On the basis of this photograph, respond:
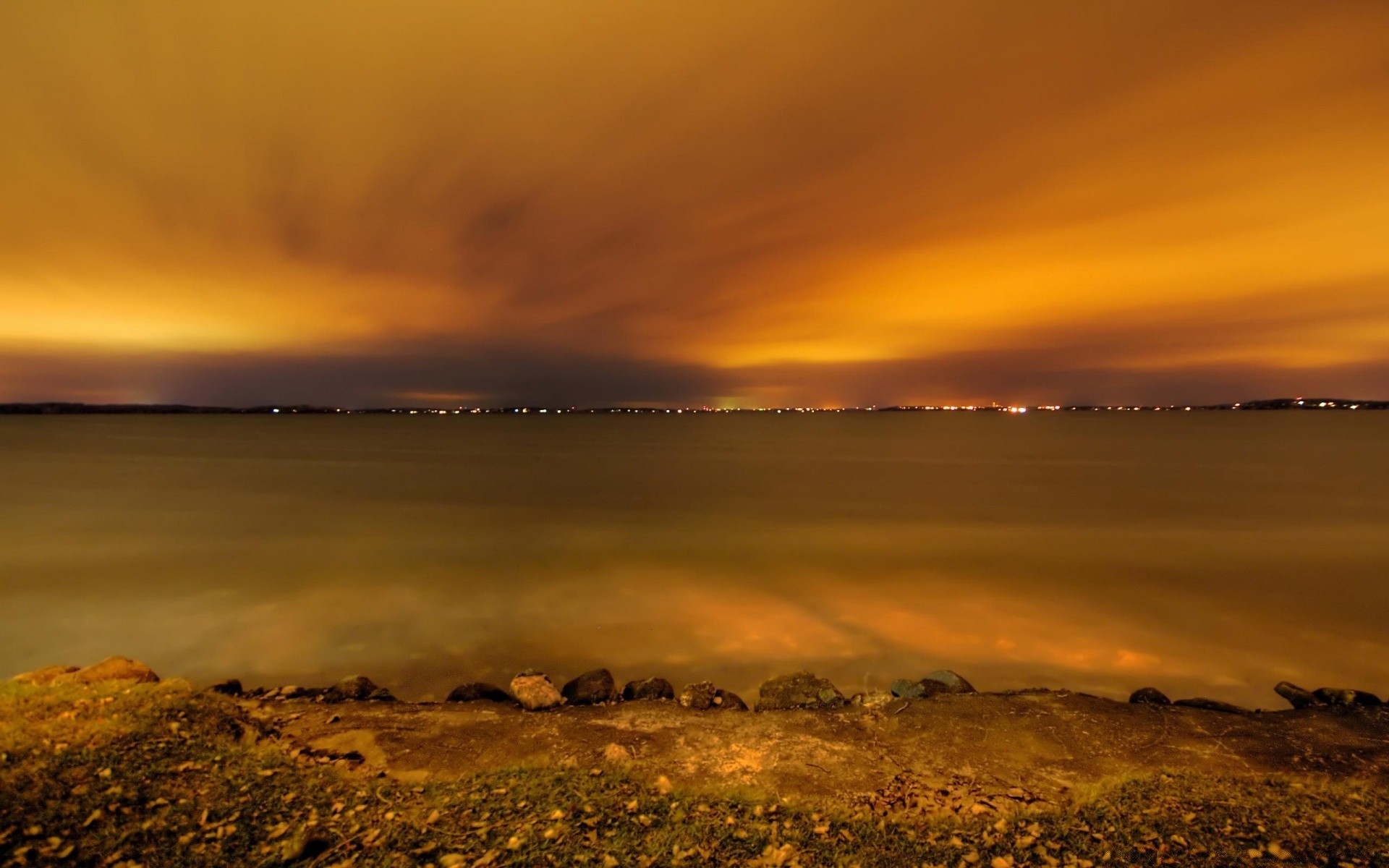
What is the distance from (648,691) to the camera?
329 inches

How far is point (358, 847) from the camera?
15.4 feet

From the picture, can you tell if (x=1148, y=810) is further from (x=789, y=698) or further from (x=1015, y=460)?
(x=1015, y=460)

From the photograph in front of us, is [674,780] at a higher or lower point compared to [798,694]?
higher

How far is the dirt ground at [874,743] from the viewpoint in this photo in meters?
5.84

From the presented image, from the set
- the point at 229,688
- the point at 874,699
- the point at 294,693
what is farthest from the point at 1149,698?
the point at 229,688

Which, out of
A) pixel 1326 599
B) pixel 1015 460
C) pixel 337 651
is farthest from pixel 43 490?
pixel 1015 460

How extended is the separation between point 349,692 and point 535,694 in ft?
8.07

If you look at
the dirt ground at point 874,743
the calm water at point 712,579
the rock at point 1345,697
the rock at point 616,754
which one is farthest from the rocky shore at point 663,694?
Result: the calm water at point 712,579

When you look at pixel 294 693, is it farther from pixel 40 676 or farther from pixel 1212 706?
pixel 1212 706

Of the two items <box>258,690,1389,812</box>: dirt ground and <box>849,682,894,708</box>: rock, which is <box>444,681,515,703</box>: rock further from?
<box>849,682,894,708</box>: rock

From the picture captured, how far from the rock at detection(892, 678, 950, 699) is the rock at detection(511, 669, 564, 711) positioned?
13.8 ft

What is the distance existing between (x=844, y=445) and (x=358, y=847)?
73283mm

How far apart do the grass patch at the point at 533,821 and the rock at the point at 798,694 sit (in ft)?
8.69

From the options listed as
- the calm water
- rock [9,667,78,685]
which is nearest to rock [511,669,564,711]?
the calm water
